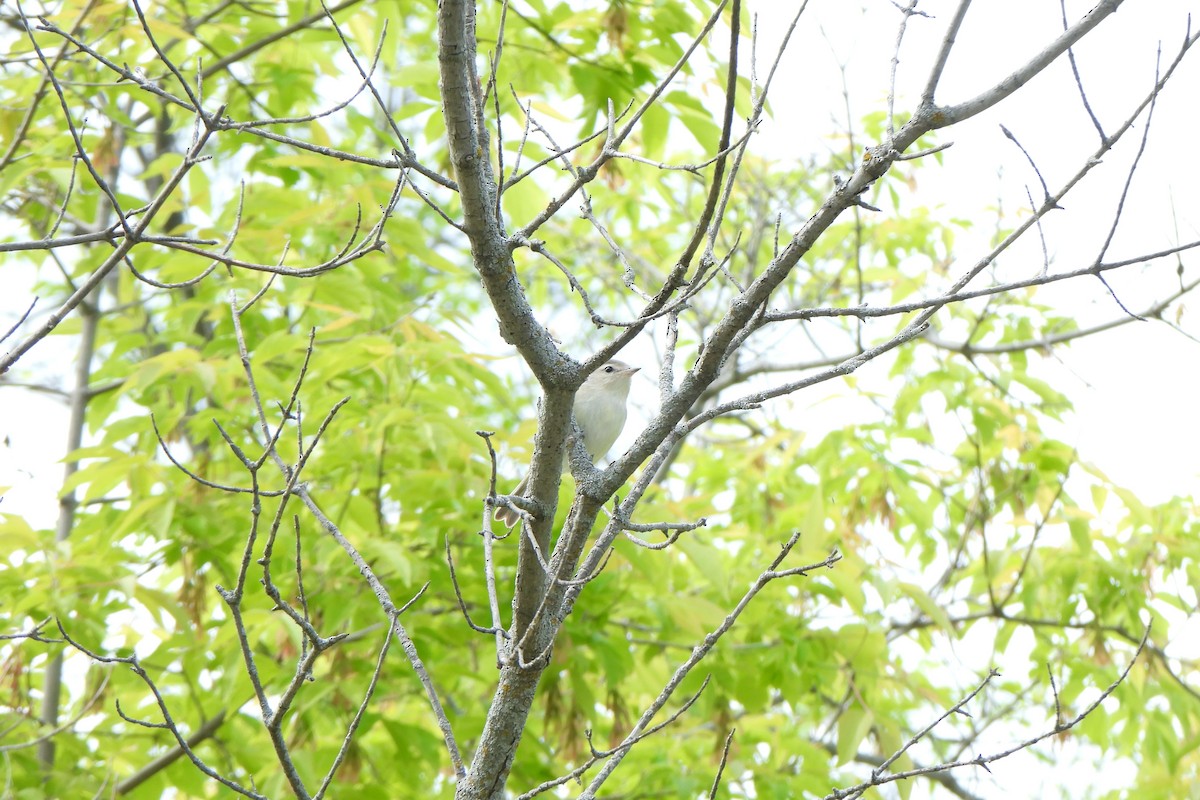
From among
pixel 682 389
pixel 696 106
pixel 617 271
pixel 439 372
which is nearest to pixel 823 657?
pixel 439 372

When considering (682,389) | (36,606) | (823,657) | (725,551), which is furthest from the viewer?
(725,551)

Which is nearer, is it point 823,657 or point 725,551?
point 823,657

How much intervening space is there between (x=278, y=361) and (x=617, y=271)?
11.4ft

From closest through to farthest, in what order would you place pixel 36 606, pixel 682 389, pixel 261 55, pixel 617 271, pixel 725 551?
1. pixel 682 389
2. pixel 36 606
3. pixel 261 55
4. pixel 725 551
5. pixel 617 271

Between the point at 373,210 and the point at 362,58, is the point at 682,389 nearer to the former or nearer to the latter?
the point at 373,210

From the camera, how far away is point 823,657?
4453 mm

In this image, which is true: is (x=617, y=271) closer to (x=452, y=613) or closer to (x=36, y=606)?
(x=452, y=613)

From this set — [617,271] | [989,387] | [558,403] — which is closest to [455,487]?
[558,403]

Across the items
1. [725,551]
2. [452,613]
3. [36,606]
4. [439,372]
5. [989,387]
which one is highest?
[989,387]

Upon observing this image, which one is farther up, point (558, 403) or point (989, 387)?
point (989, 387)

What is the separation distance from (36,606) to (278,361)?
152 cm

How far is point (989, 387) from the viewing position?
5996 millimetres

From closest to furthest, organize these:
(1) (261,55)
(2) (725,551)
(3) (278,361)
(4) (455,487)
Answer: (4) (455,487)
(3) (278,361)
(1) (261,55)
(2) (725,551)

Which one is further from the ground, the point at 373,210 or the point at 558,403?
the point at 373,210
